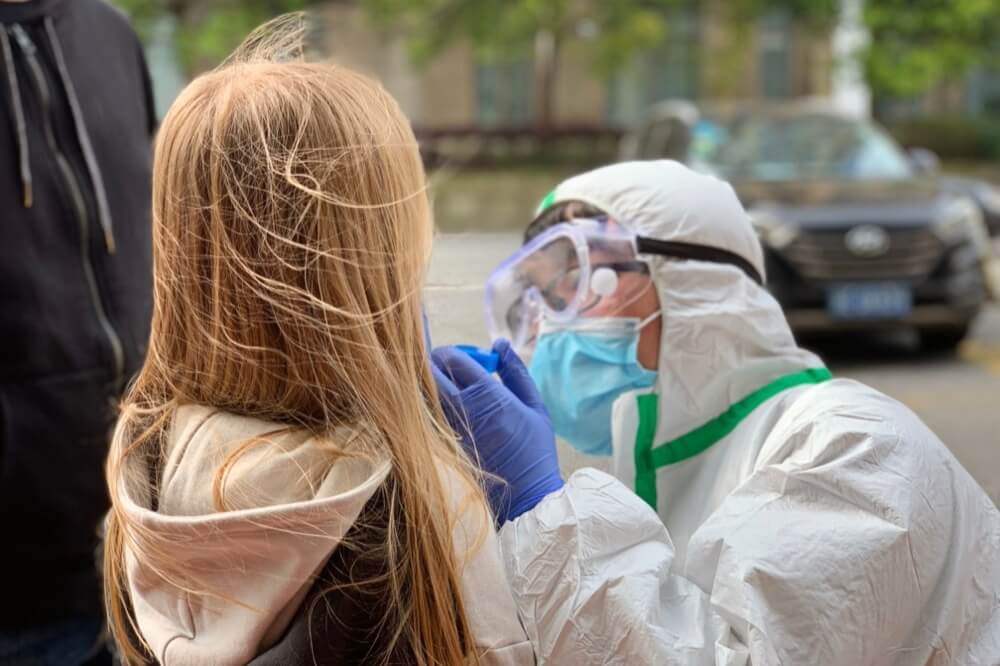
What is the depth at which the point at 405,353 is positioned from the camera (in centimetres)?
147

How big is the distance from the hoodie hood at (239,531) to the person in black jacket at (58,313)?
2.42 ft

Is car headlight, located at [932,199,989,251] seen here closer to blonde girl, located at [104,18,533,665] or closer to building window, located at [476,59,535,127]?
blonde girl, located at [104,18,533,665]

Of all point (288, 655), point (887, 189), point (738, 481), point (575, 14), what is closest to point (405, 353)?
point (288, 655)

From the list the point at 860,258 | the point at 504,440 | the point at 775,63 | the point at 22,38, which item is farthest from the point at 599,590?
the point at 775,63

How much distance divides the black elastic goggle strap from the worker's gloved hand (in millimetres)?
453

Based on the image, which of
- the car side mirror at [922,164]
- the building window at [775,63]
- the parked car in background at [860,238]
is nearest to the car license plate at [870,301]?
the parked car in background at [860,238]

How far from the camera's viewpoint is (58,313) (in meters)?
2.11

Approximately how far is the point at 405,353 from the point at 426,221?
0.18 m

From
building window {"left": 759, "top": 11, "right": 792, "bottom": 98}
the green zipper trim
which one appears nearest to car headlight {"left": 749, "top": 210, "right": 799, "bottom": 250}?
the green zipper trim

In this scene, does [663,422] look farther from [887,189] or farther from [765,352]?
[887,189]

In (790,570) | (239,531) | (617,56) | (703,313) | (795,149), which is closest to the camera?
(239,531)

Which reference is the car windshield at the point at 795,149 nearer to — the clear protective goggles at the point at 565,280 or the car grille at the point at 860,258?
the car grille at the point at 860,258

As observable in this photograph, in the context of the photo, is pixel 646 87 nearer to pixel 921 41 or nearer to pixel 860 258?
pixel 921 41

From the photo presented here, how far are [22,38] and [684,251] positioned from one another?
4.10ft
